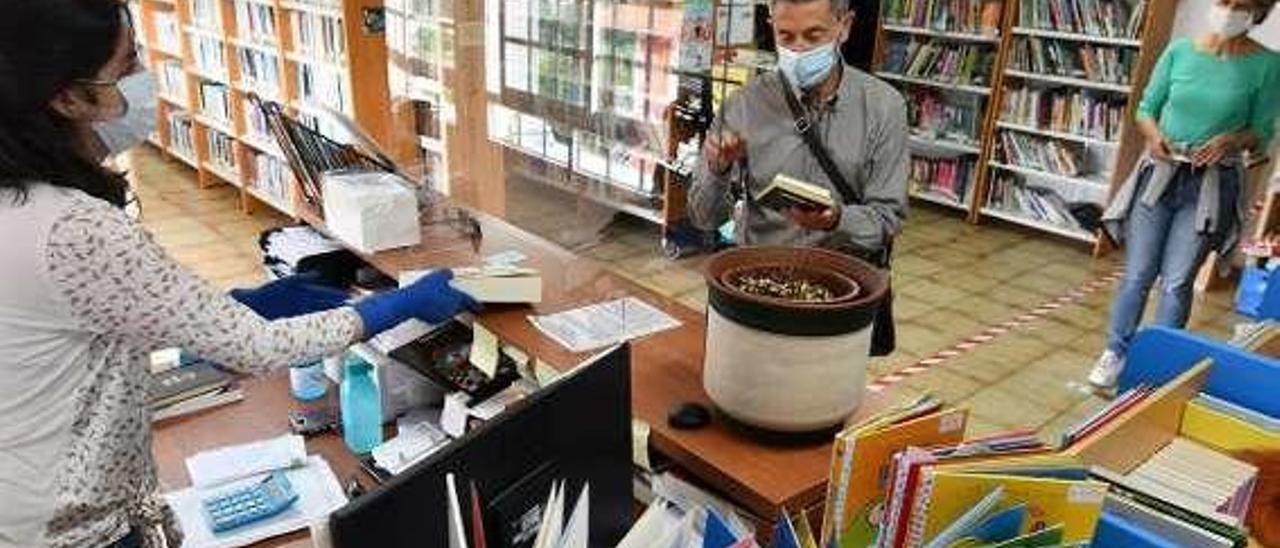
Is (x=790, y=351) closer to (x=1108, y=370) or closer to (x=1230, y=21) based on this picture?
(x=1230, y=21)

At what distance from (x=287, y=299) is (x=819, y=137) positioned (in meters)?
1.19

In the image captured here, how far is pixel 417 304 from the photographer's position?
1.62 meters

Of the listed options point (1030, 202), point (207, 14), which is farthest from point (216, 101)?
point (1030, 202)

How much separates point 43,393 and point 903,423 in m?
1.13

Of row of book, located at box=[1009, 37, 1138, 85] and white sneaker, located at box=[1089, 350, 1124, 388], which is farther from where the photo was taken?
row of book, located at box=[1009, 37, 1138, 85]

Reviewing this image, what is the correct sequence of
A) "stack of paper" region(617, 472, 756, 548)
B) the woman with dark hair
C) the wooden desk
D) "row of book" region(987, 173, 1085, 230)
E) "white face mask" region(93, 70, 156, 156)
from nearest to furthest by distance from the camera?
"stack of paper" region(617, 472, 756, 548) < the woman with dark hair < the wooden desk < "white face mask" region(93, 70, 156, 156) < "row of book" region(987, 173, 1085, 230)

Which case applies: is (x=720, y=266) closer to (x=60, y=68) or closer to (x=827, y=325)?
(x=827, y=325)

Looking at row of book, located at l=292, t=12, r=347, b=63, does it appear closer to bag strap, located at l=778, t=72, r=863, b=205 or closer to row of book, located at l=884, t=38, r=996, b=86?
bag strap, located at l=778, t=72, r=863, b=205

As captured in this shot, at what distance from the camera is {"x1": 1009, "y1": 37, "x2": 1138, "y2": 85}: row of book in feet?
17.7

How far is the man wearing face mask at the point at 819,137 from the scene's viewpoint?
6.60ft

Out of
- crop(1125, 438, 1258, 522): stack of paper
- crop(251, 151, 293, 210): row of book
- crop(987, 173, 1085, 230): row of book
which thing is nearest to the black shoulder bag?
crop(1125, 438, 1258, 522): stack of paper

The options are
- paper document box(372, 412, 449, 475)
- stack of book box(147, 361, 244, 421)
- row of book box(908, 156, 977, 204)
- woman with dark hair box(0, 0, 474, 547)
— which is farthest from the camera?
row of book box(908, 156, 977, 204)

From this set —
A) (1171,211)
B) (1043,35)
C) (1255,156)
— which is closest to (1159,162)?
(1171,211)

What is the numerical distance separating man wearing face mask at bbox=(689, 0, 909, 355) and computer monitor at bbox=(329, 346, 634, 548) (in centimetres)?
91
